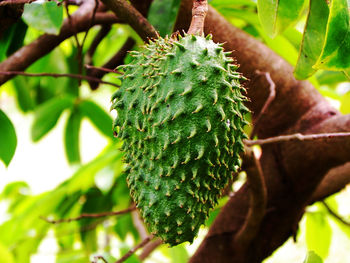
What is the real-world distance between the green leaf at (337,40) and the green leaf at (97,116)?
4.86 feet

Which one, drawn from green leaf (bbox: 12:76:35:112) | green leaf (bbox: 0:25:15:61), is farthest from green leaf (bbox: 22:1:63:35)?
green leaf (bbox: 12:76:35:112)

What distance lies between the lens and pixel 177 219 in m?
0.88

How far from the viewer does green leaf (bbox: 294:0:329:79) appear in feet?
3.06

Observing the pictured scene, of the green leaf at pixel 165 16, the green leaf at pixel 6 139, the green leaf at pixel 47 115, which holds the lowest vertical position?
the green leaf at pixel 47 115

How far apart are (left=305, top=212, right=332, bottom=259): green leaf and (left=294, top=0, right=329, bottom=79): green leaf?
130 centimetres

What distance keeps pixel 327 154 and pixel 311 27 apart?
60cm

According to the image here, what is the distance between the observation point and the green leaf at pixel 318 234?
205cm

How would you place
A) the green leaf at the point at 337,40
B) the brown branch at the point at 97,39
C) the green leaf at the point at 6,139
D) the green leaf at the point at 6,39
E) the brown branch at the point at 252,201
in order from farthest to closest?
the brown branch at the point at 97,39, the green leaf at the point at 6,39, the green leaf at the point at 6,139, the brown branch at the point at 252,201, the green leaf at the point at 337,40

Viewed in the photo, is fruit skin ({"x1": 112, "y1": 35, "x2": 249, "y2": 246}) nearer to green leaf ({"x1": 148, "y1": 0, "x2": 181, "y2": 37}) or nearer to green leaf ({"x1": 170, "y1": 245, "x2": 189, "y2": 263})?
green leaf ({"x1": 148, "y1": 0, "x2": 181, "y2": 37})

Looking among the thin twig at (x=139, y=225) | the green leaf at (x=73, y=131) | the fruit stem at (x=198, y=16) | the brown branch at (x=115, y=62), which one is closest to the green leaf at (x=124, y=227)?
the thin twig at (x=139, y=225)

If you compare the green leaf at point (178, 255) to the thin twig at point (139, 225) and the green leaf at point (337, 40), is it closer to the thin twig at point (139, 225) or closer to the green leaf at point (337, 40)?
the thin twig at point (139, 225)

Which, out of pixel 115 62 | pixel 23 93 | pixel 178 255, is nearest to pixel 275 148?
pixel 178 255

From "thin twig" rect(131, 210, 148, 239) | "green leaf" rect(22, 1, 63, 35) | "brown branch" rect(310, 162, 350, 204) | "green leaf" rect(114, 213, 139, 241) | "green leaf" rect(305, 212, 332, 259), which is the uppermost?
"green leaf" rect(22, 1, 63, 35)

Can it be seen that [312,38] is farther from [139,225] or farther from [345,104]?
[139,225]
